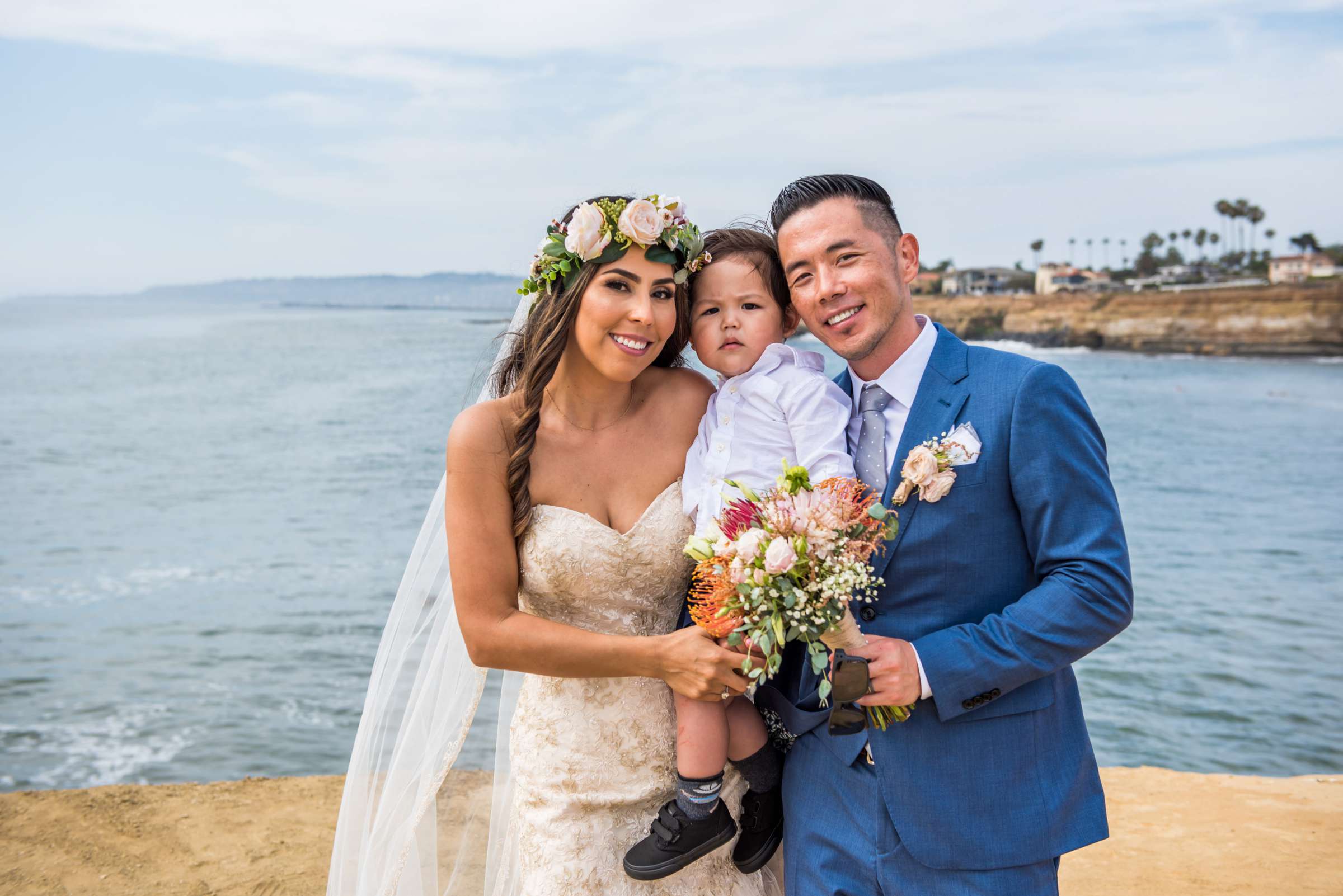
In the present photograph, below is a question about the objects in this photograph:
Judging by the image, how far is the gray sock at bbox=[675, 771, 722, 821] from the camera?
3.02 m

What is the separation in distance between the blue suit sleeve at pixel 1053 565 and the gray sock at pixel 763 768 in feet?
2.43

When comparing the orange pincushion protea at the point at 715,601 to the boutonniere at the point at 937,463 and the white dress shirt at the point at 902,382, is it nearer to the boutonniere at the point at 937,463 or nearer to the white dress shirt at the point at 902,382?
the boutonniere at the point at 937,463

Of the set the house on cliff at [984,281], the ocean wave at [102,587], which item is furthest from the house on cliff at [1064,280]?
the ocean wave at [102,587]

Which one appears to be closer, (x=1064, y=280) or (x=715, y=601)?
(x=715, y=601)

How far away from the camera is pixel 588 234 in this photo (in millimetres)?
3070

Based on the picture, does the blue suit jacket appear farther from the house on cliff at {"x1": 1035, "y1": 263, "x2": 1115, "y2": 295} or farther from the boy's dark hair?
the house on cliff at {"x1": 1035, "y1": 263, "x2": 1115, "y2": 295}

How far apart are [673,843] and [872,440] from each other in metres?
1.33

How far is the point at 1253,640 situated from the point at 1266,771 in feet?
15.7

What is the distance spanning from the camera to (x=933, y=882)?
8.72ft

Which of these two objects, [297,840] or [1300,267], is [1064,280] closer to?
[1300,267]

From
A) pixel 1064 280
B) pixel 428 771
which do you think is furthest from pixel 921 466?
pixel 1064 280

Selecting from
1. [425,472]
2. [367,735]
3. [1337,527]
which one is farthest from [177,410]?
[367,735]

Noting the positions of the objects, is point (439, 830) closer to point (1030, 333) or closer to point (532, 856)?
point (532, 856)

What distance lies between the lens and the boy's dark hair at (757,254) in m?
3.35
